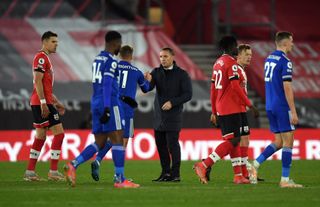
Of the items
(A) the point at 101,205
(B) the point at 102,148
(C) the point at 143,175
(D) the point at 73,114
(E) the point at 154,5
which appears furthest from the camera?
(E) the point at 154,5

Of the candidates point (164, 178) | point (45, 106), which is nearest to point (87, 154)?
point (45, 106)

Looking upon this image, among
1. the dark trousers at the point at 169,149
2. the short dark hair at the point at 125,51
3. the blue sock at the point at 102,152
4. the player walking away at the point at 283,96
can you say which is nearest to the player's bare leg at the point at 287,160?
the player walking away at the point at 283,96

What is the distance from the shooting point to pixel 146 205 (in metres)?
12.4

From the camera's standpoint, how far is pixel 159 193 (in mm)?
14031

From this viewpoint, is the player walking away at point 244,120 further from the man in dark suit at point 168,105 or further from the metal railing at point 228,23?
the metal railing at point 228,23

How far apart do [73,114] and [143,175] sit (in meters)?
9.12

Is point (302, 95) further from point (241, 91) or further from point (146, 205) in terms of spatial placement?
point (146, 205)

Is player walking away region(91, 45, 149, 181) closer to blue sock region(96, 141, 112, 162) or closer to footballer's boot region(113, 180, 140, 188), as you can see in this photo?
blue sock region(96, 141, 112, 162)

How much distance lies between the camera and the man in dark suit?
16953 mm

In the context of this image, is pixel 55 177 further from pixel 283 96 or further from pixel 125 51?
pixel 283 96

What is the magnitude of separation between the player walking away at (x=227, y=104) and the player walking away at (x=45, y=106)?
252cm

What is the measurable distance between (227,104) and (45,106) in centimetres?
297

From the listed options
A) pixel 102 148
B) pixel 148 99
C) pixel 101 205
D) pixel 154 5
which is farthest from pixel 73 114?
pixel 101 205

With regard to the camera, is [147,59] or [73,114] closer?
[73,114]
